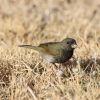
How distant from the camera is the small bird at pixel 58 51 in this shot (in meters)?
6.46

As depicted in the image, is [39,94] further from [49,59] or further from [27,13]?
[27,13]

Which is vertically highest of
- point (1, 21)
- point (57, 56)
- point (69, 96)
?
point (1, 21)

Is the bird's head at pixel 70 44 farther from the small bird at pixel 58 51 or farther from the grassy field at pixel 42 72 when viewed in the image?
the grassy field at pixel 42 72

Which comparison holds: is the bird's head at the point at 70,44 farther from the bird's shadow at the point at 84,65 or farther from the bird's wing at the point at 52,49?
the bird's shadow at the point at 84,65

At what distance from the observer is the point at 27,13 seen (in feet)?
40.3

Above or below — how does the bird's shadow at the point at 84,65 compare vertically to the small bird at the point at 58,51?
below

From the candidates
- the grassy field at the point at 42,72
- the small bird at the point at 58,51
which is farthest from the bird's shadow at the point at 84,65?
the small bird at the point at 58,51

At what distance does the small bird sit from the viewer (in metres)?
6.46

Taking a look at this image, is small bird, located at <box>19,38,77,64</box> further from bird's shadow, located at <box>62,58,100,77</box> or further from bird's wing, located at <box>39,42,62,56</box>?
bird's shadow, located at <box>62,58,100,77</box>

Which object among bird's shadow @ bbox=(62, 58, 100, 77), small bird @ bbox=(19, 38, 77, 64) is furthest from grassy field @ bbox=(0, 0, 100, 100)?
small bird @ bbox=(19, 38, 77, 64)

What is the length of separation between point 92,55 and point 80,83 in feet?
3.65

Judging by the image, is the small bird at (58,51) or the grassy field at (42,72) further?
the small bird at (58,51)

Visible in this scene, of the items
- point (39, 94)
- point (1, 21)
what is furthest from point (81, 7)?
point (39, 94)

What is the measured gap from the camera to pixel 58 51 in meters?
6.55
